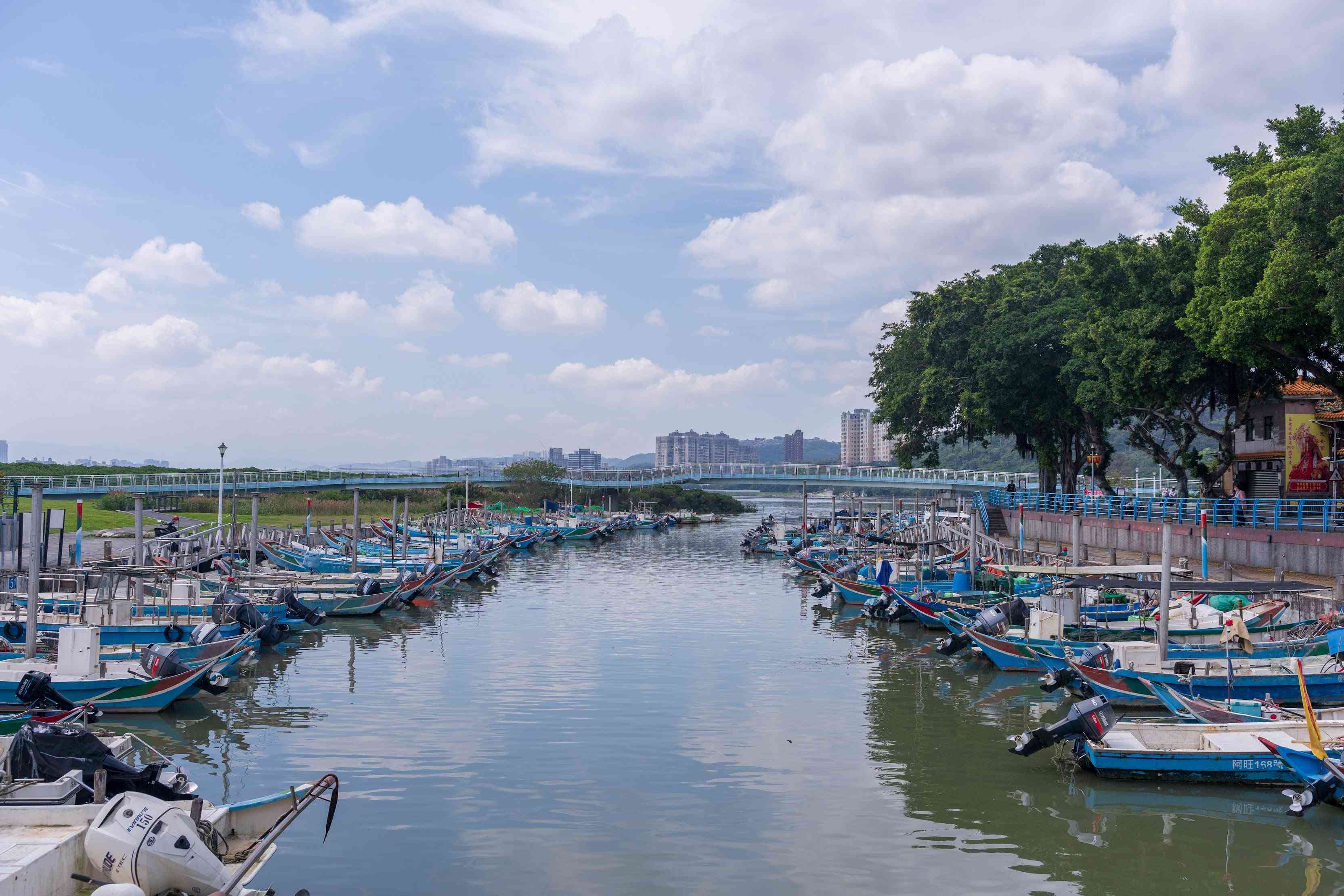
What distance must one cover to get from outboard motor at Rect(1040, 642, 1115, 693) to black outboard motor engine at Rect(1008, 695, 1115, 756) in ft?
13.6

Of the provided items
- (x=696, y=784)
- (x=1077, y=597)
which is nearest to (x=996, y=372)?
(x=1077, y=597)

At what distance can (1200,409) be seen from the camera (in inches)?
1684

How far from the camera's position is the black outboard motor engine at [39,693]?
17.7 meters

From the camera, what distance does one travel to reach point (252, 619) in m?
27.3

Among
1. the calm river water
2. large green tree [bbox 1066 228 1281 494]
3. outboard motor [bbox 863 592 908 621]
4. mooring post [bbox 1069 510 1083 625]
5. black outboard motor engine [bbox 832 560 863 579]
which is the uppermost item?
large green tree [bbox 1066 228 1281 494]

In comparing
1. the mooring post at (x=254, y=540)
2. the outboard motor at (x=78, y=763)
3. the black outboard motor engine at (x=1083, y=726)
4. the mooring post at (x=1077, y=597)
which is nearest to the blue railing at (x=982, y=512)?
the mooring post at (x=1077, y=597)

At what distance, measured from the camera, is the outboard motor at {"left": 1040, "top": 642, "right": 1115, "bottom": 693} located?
20562mm

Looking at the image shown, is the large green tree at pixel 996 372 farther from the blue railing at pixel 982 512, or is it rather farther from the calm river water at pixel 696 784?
the calm river water at pixel 696 784

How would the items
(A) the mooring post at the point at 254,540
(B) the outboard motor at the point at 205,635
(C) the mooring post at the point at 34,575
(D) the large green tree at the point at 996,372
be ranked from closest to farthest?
(C) the mooring post at the point at 34,575 → (B) the outboard motor at the point at 205,635 → (A) the mooring post at the point at 254,540 → (D) the large green tree at the point at 996,372

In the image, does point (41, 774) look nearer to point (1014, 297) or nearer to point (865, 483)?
point (1014, 297)

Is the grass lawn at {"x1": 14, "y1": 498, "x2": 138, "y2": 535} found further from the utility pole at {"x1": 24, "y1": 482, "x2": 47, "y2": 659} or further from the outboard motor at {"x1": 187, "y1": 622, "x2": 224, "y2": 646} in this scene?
the utility pole at {"x1": 24, "y1": 482, "x2": 47, "y2": 659}

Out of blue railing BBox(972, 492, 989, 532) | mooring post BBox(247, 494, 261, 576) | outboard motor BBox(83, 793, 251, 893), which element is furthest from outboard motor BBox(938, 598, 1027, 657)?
blue railing BBox(972, 492, 989, 532)

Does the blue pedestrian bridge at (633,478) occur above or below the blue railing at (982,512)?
above

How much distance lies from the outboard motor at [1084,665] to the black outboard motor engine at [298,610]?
21.0 m
